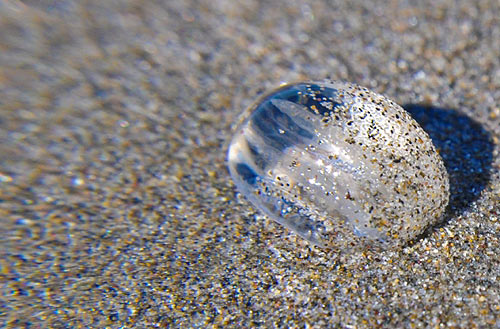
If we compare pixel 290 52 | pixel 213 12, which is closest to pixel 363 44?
pixel 290 52

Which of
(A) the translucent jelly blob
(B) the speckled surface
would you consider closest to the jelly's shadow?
(B) the speckled surface

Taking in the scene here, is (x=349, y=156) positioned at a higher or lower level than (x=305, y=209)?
higher

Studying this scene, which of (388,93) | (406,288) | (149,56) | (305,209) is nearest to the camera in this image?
(406,288)

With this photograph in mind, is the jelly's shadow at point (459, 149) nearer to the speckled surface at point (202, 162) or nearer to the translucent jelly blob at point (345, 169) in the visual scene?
the speckled surface at point (202, 162)

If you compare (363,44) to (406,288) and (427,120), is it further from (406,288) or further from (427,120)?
(406,288)

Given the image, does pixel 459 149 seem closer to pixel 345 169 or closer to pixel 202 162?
pixel 345 169

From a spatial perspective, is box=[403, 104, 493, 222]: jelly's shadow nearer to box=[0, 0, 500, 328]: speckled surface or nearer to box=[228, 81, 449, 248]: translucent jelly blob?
box=[0, 0, 500, 328]: speckled surface

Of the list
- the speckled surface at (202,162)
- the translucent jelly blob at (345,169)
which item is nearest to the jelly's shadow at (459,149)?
the speckled surface at (202,162)
